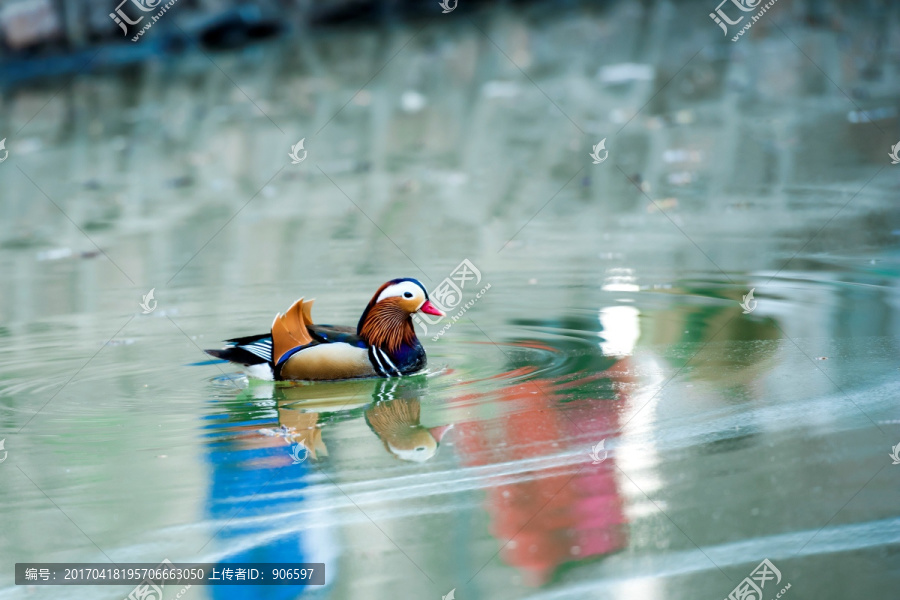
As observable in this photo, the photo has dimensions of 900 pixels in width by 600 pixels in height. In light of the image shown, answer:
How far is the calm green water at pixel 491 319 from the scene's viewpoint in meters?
3.95

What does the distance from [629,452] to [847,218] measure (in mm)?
5342

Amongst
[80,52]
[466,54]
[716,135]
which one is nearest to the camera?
[716,135]

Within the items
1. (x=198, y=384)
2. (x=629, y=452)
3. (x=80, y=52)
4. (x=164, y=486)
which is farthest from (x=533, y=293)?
(x=80, y=52)

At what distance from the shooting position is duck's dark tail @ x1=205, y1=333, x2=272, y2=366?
230 inches

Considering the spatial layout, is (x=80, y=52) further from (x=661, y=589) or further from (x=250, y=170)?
(x=661, y=589)

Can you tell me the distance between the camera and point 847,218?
9.13 m

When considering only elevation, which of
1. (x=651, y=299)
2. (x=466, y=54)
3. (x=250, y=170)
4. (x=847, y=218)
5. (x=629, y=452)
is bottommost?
(x=629, y=452)
